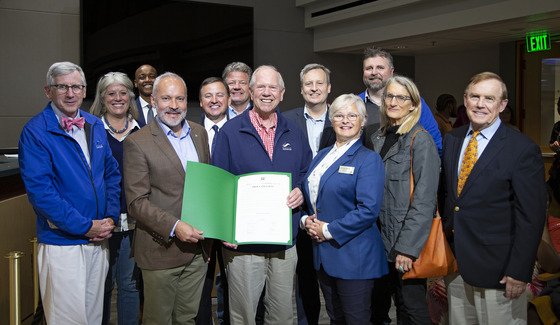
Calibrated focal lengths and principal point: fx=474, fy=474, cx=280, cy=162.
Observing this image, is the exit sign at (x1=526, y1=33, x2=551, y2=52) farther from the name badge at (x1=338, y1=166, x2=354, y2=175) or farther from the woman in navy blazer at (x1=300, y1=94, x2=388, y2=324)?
the name badge at (x1=338, y1=166, x2=354, y2=175)

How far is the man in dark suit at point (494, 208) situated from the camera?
220 cm

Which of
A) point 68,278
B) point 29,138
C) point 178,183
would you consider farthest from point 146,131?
point 68,278

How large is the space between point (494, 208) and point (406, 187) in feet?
1.47

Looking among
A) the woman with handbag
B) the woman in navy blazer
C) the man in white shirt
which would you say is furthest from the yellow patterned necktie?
the man in white shirt

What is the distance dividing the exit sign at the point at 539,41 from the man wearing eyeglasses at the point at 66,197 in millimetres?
7653

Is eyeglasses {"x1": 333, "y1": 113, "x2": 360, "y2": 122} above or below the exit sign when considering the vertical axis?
below

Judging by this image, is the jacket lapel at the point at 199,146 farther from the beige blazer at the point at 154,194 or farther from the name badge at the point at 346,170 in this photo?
the name badge at the point at 346,170

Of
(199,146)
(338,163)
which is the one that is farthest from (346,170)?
(199,146)

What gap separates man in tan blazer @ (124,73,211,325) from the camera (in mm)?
2467

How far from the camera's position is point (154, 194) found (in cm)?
254

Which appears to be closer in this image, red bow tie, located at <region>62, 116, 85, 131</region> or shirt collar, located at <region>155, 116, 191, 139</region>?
red bow tie, located at <region>62, 116, 85, 131</region>

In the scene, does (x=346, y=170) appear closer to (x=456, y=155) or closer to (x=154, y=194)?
(x=456, y=155)

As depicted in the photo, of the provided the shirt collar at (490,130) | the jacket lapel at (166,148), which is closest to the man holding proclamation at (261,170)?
the jacket lapel at (166,148)

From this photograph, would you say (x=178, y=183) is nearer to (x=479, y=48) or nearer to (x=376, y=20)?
(x=376, y=20)
